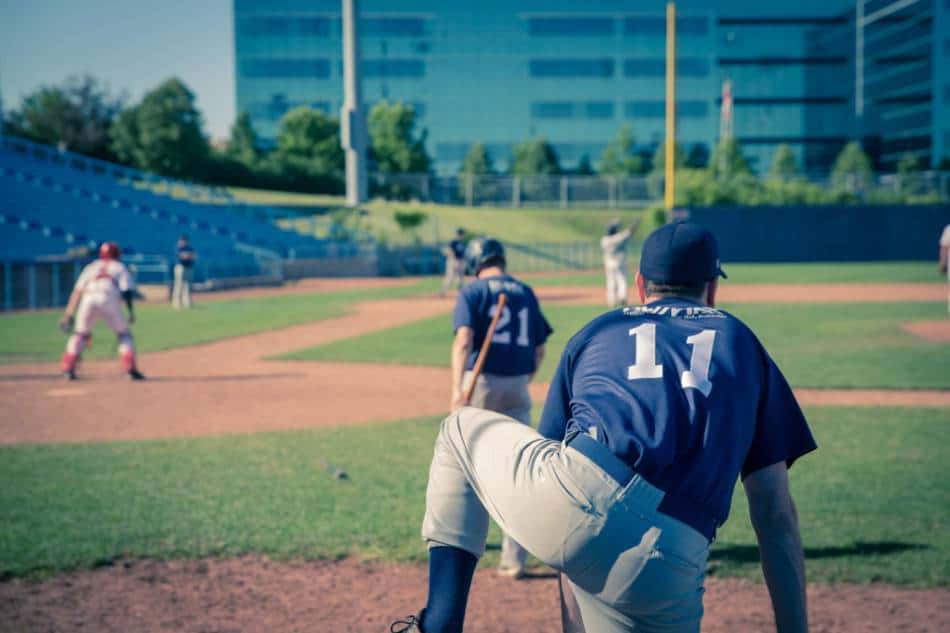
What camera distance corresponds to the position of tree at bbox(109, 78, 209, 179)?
227 feet

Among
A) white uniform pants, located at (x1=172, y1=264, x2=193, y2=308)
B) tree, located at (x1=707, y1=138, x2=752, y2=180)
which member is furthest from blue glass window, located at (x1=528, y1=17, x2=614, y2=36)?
white uniform pants, located at (x1=172, y1=264, x2=193, y2=308)

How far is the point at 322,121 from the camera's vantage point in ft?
254

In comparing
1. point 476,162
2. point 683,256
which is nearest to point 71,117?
point 476,162

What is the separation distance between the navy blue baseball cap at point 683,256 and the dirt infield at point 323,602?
2.92m

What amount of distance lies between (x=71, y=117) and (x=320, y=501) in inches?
2741

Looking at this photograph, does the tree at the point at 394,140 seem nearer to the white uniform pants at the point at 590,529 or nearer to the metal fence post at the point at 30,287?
the metal fence post at the point at 30,287

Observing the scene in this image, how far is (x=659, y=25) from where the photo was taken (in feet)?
263

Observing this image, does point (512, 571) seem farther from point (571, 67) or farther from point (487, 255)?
point (571, 67)

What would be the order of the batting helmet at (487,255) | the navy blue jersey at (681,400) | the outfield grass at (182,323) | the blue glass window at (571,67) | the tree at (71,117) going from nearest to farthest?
the navy blue jersey at (681,400)
the batting helmet at (487,255)
the outfield grass at (182,323)
the tree at (71,117)
the blue glass window at (571,67)

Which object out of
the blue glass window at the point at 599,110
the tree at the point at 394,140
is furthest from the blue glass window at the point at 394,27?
the blue glass window at the point at 599,110

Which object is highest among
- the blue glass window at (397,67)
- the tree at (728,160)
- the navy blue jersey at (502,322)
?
the blue glass window at (397,67)

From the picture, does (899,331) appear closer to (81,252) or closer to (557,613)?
(557,613)

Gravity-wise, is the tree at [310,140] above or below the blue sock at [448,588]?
above

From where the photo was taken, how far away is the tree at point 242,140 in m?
78.4
